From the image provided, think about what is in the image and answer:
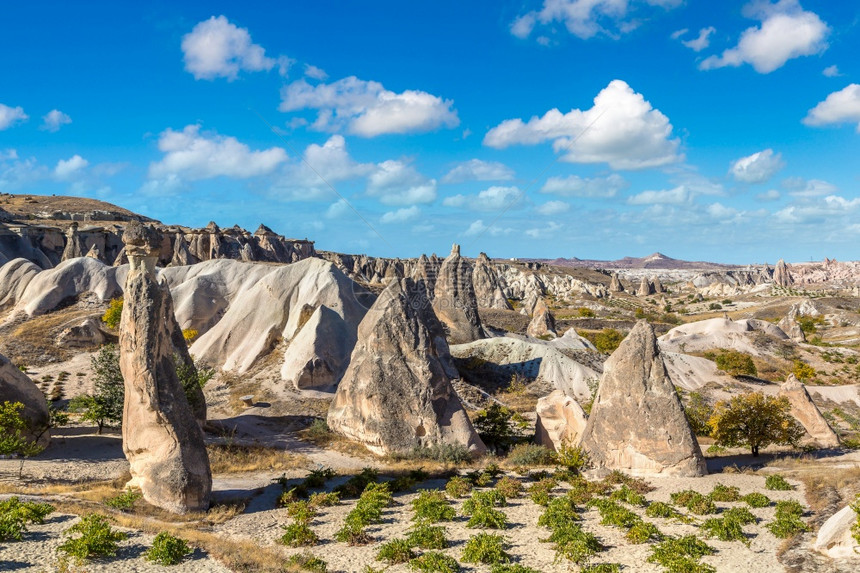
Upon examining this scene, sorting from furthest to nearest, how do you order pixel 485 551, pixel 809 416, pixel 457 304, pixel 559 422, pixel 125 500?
pixel 457 304 < pixel 809 416 < pixel 559 422 < pixel 125 500 < pixel 485 551

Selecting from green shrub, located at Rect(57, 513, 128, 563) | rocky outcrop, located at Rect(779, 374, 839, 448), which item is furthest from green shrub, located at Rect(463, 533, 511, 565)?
rocky outcrop, located at Rect(779, 374, 839, 448)

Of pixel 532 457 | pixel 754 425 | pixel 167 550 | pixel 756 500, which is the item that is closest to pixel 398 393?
pixel 532 457

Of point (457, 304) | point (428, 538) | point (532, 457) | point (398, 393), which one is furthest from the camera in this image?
point (457, 304)

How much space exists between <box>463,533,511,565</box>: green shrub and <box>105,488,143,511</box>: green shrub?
281 inches

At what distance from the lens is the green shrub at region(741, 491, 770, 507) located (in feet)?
46.2

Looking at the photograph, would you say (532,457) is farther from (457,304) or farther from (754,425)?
(457,304)

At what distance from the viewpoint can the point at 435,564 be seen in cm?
1047

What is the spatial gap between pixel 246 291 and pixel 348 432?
67.7 feet

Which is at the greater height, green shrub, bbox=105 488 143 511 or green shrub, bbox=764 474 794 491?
green shrub, bbox=105 488 143 511

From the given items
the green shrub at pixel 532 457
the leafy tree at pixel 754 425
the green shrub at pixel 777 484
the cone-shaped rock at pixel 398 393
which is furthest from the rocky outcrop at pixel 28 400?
the leafy tree at pixel 754 425

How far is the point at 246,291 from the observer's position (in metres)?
38.3

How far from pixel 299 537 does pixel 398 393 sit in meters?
8.23

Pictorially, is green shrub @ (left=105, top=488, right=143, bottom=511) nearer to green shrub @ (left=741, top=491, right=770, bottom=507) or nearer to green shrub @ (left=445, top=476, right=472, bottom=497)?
green shrub @ (left=445, top=476, right=472, bottom=497)

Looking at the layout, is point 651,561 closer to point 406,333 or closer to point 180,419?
point 180,419
